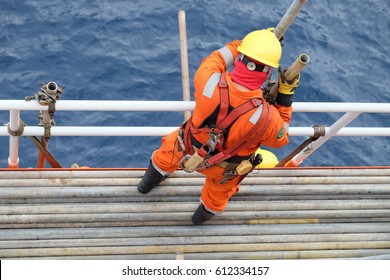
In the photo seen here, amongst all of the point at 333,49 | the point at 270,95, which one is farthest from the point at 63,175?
the point at 333,49

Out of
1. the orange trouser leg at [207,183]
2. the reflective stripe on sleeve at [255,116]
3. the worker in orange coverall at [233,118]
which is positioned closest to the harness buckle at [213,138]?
the worker in orange coverall at [233,118]

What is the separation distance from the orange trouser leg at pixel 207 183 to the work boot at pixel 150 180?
3.6 inches

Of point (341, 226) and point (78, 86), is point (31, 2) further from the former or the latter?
point (341, 226)

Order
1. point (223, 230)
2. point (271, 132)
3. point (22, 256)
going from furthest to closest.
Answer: point (223, 230) < point (22, 256) < point (271, 132)

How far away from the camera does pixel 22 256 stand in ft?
20.3

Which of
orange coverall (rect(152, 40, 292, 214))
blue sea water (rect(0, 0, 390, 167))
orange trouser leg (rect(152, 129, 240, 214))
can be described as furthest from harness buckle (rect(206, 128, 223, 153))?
blue sea water (rect(0, 0, 390, 167))

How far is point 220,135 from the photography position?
566 centimetres

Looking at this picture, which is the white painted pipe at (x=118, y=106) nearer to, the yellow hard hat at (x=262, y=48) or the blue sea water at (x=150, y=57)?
the yellow hard hat at (x=262, y=48)

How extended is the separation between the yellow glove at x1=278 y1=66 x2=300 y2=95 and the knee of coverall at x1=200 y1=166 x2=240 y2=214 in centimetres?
110

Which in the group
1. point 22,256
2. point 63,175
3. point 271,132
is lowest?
point 22,256

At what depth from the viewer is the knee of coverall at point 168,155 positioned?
6.33m

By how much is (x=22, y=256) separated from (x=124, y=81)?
6816 millimetres

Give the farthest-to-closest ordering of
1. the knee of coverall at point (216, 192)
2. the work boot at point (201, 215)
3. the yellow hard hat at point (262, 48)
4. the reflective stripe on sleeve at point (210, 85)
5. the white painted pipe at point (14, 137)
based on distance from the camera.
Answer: the work boot at point (201, 215), the knee of coverall at point (216, 192), the white painted pipe at point (14, 137), the reflective stripe on sleeve at point (210, 85), the yellow hard hat at point (262, 48)

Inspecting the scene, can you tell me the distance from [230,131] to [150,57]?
305 inches
